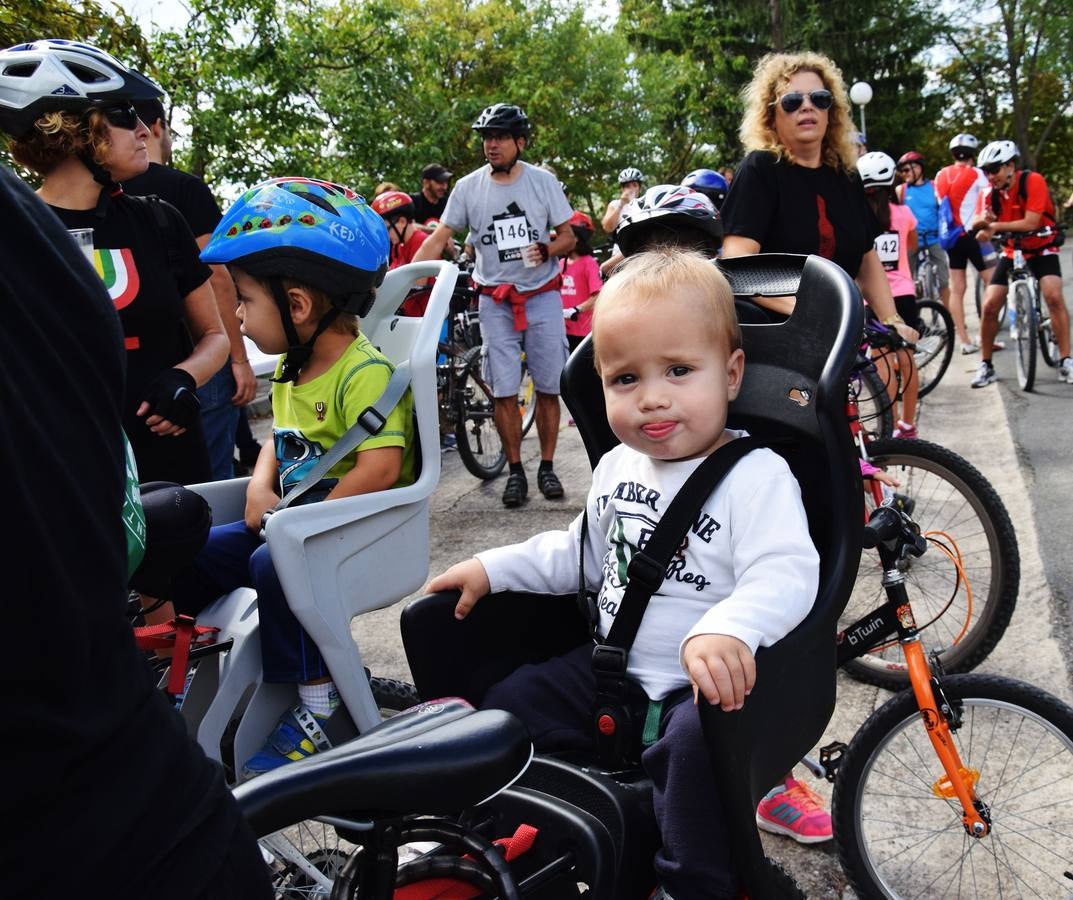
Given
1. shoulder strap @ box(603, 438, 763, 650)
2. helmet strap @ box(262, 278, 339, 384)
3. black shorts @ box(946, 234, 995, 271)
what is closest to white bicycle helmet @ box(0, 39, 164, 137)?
helmet strap @ box(262, 278, 339, 384)

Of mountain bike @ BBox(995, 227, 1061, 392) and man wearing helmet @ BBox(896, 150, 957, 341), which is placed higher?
man wearing helmet @ BBox(896, 150, 957, 341)

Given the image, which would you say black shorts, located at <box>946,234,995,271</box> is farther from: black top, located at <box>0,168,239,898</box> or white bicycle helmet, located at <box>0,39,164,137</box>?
black top, located at <box>0,168,239,898</box>

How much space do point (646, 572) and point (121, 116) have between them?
206cm

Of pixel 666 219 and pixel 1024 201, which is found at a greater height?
pixel 666 219

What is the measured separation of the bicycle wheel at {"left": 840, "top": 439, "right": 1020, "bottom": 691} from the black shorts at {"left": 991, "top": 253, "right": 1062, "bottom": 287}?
226 inches

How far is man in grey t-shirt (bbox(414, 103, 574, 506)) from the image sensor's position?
6062 millimetres

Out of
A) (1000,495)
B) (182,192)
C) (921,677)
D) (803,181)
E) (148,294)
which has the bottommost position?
(1000,495)

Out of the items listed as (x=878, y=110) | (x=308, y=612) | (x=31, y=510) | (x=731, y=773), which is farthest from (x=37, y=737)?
(x=878, y=110)

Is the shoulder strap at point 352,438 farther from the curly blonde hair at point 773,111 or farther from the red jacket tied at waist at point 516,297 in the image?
the red jacket tied at waist at point 516,297

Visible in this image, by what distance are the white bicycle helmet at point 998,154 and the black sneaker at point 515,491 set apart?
211 inches

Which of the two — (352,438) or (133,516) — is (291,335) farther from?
(133,516)

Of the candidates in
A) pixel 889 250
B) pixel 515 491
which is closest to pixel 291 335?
pixel 515 491

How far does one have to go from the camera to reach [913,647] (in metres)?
2.26

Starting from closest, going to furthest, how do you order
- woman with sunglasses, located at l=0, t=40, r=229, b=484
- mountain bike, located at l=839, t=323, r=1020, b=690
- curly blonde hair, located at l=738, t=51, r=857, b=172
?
woman with sunglasses, located at l=0, t=40, r=229, b=484
mountain bike, located at l=839, t=323, r=1020, b=690
curly blonde hair, located at l=738, t=51, r=857, b=172
